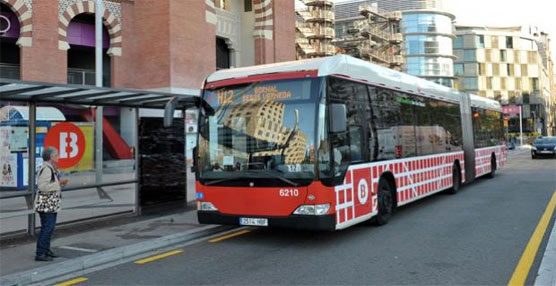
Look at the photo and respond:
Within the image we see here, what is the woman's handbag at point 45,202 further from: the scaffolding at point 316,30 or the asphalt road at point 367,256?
the scaffolding at point 316,30

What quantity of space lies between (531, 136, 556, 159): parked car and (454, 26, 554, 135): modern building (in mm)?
65841

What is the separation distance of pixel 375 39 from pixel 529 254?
66.1 m

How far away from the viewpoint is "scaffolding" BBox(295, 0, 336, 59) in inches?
2335

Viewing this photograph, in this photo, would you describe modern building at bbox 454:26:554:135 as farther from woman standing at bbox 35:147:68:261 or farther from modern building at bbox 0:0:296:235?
woman standing at bbox 35:147:68:261

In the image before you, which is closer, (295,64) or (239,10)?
(295,64)

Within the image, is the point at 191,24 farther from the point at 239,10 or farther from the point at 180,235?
the point at 180,235

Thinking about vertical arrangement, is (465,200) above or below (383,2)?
below

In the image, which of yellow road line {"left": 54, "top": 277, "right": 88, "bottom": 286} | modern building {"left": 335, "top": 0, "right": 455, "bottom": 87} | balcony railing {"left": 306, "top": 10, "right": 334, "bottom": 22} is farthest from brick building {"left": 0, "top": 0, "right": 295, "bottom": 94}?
modern building {"left": 335, "top": 0, "right": 455, "bottom": 87}

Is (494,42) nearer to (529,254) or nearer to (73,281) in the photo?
(529,254)

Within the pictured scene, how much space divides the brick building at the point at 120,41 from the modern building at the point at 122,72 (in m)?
0.05

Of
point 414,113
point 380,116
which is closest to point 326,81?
point 380,116

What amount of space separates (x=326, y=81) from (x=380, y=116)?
227 centimetres

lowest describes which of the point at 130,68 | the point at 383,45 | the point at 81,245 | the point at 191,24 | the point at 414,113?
the point at 81,245

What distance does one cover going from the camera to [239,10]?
2959 centimetres
